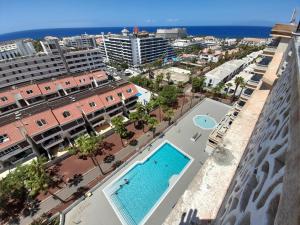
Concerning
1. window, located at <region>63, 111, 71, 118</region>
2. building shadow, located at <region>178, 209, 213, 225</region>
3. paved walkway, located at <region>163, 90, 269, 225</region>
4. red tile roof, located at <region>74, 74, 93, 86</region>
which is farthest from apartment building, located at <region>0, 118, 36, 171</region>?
building shadow, located at <region>178, 209, 213, 225</region>

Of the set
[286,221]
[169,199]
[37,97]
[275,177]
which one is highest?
[286,221]

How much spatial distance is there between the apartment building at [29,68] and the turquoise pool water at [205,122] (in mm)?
53004

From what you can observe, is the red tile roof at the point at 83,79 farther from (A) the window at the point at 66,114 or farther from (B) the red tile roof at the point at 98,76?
(A) the window at the point at 66,114

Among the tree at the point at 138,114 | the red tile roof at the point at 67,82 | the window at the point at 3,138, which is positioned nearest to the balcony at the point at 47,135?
the window at the point at 3,138

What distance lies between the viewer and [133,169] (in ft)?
90.7

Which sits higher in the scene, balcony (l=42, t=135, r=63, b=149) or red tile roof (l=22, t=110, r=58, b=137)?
red tile roof (l=22, t=110, r=58, b=137)

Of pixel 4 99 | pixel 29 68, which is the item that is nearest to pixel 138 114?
pixel 4 99

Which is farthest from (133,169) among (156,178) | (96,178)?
(96,178)

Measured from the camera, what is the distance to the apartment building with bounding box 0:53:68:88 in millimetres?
49875

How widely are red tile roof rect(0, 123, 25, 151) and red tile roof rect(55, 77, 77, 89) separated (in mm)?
23011

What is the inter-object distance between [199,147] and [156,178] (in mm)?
10983

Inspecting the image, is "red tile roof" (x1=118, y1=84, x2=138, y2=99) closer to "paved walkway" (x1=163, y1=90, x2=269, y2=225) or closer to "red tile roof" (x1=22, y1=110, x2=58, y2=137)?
"red tile roof" (x1=22, y1=110, x2=58, y2=137)

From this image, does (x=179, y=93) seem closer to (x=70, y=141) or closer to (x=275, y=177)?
(x=70, y=141)

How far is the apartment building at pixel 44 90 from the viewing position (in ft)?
134
